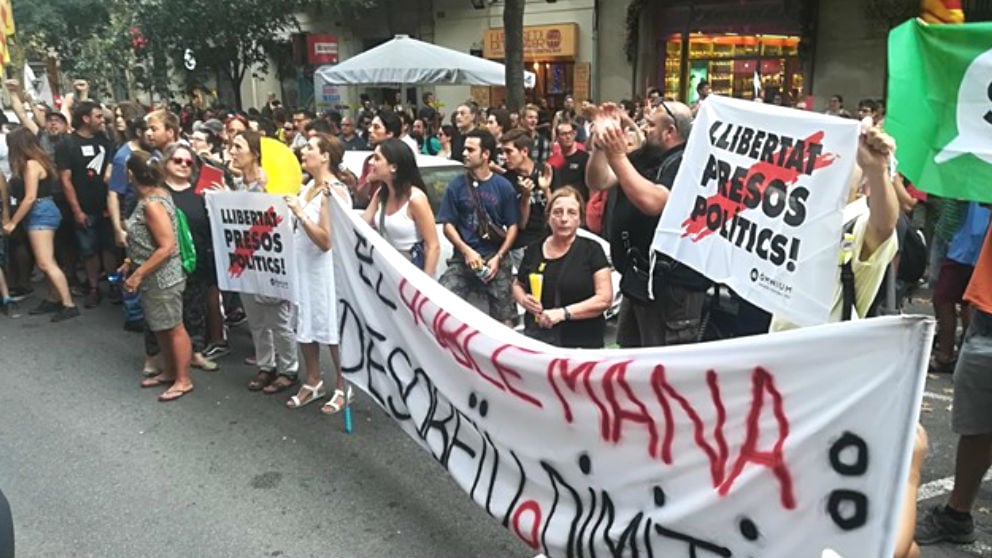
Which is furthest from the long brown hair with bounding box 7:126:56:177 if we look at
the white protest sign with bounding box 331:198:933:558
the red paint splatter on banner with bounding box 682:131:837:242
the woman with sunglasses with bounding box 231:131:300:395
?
the red paint splatter on banner with bounding box 682:131:837:242

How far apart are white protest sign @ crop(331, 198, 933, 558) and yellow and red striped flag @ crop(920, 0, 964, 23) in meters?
2.21

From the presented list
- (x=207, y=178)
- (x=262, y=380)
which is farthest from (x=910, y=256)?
(x=207, y=178)

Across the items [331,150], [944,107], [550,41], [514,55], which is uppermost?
[550,41]

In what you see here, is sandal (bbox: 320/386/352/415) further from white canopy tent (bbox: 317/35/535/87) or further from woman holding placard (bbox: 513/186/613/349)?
white canopy tent (bbox: 317/35/535/87)

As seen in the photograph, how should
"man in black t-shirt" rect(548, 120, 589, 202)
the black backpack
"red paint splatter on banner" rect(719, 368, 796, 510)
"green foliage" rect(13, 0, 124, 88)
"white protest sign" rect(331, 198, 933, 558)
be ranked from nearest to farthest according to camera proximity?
1. "white protest sign" rect(331, 198, 933, 558)
2. "red paint splatter on banner" rect(719, 368, 796, 510)
3. the black backpack
4. "man in black t-shirt" rect(548, 120, 589, 202)
5. "green foliage" rect(13, 0, 124, 88)

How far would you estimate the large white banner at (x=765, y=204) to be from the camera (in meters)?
3.07

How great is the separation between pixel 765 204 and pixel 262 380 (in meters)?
3.84

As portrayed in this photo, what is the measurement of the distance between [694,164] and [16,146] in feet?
21.4

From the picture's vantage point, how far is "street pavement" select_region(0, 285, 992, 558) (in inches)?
148

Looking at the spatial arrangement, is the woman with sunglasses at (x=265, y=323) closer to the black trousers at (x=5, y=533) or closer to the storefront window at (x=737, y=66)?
the black trousers at (x=5, y=533)

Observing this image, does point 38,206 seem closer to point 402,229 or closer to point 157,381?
point 157,381

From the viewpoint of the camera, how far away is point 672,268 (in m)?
4.02

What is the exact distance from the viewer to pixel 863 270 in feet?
10.2

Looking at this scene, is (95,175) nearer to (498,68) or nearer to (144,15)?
(498,68)
